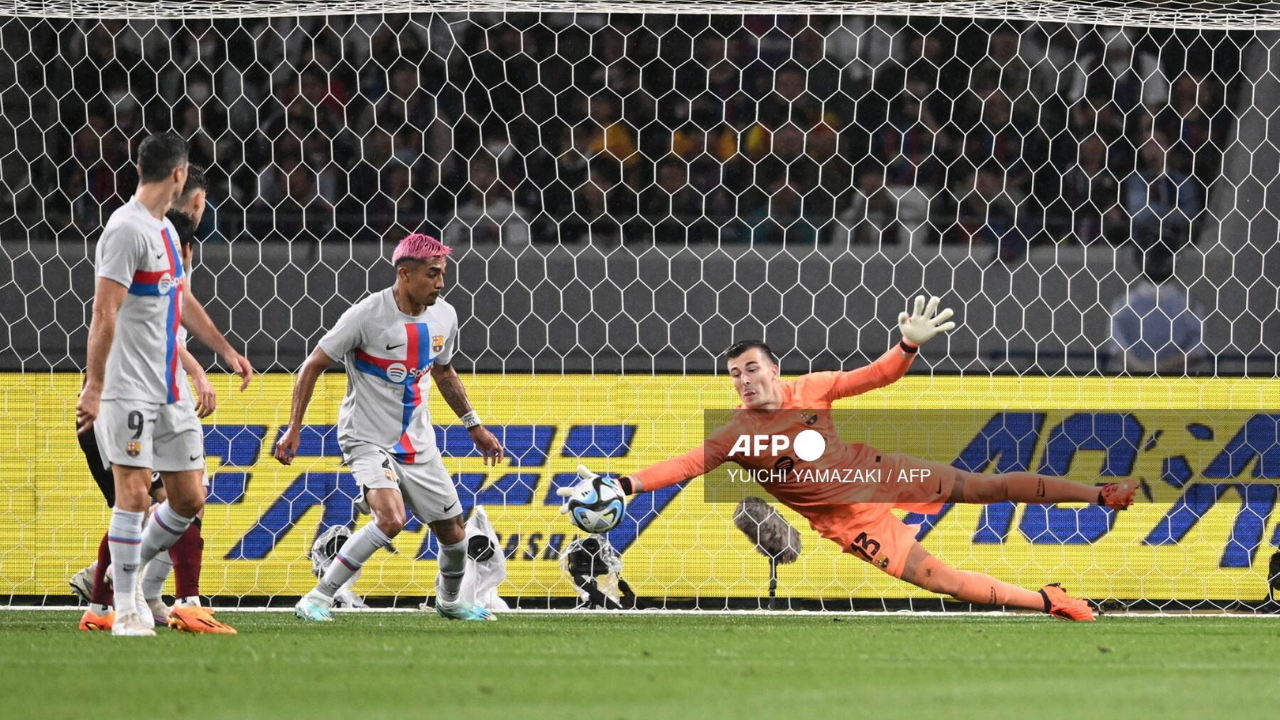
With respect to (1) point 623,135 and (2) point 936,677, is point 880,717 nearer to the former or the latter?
(2) point 936,677

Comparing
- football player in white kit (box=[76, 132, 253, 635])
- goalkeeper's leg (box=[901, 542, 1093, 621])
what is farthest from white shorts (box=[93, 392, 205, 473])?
goalkeeper's leg (box=[901, 542, 1093, 621])

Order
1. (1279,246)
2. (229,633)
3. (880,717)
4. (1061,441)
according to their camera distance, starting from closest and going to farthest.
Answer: (880,717), (229,633), (1061,441), (1279,246)

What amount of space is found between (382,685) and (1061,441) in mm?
3957

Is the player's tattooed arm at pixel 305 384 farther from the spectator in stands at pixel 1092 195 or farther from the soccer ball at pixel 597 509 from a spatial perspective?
the spectator in stands at pixel 1092 195

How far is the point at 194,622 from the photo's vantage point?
508 cm

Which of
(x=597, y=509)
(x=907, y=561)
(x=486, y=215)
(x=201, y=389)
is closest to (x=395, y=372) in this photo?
(x=201, y=389)

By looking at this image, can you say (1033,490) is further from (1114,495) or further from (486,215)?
(486,215)

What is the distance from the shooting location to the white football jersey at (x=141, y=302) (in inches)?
181

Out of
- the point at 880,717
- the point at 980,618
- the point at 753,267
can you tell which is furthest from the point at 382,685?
the point at 753,267

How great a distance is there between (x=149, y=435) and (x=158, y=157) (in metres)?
0.81

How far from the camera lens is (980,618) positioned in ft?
20.8

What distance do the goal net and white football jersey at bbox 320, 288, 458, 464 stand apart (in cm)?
102

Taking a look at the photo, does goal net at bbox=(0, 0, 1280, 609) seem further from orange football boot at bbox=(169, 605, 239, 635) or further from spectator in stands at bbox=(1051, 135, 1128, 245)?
orange football boot at bbox=(169, 605, 239, 635)

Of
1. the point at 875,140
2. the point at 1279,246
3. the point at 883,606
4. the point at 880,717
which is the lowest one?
the point at 883,606
